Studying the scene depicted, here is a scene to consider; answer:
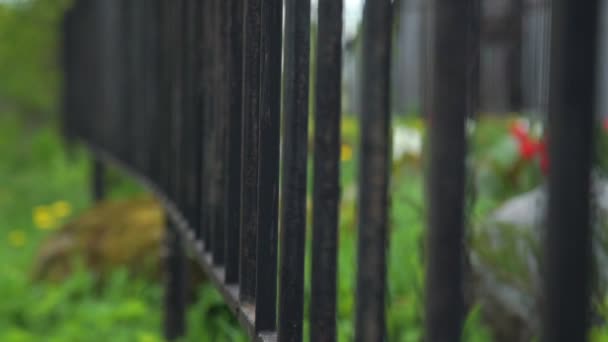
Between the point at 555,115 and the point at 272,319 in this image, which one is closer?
the point at 555,115

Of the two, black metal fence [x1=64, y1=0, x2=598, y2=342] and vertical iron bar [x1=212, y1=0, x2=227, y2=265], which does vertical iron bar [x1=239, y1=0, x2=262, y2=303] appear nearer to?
black metal fence [x1=64, y1=0, x2=598, y2=342]

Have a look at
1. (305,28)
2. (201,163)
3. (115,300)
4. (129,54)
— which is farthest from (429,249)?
(129,54)

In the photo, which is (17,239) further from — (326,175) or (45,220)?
(326,175)

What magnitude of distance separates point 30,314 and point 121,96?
162 centimetres

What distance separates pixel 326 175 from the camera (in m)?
1.36

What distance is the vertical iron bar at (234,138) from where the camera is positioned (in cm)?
195

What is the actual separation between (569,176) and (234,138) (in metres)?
1.31

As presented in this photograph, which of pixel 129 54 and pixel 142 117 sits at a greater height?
pixel 129 54

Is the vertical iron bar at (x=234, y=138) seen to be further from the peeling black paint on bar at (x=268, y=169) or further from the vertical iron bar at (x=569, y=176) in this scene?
the vertical iron bar at (x=569, y=176)

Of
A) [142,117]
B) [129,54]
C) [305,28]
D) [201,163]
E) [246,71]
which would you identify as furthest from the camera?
[129,54]

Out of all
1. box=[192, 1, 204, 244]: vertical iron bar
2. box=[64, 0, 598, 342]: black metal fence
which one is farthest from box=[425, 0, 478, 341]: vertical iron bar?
box=[192, 1, 204, 244]: vertical iron bar

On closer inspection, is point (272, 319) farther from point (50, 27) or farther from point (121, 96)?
point (50, 27)

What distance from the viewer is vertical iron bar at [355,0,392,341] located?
3.69 feet

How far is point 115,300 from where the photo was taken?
3867mm
